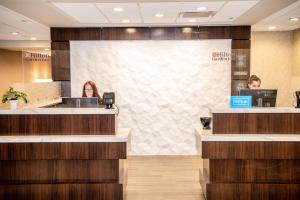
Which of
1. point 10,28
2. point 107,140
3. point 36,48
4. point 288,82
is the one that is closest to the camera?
point 107,140

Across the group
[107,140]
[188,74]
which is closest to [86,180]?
[107,140]

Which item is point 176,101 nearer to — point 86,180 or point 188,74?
point 188,74

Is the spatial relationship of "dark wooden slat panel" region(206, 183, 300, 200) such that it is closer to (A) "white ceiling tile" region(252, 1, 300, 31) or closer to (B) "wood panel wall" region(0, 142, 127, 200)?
(B) "wood panel wall" region(0, 142, 127, 200)

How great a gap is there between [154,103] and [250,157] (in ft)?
11.6

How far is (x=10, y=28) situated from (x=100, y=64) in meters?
2.07

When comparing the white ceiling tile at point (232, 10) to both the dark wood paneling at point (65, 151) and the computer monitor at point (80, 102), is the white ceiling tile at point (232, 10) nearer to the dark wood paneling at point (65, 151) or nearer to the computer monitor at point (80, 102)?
the computer monitor at point (80, 102)

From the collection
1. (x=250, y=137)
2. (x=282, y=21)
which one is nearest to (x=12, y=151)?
(x=250, y=137)

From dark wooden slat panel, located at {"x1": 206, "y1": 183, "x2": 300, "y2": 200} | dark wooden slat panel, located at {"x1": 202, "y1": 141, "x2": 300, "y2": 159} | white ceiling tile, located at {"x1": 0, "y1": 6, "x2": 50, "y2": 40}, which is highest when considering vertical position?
white ceiling tile, located at {"x1": 0, "y1": 6, "x2": 50, "y2": 40}

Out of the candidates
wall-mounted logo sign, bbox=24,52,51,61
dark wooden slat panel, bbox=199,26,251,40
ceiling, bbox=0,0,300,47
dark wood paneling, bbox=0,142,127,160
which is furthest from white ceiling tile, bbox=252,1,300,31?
wall-mounted logo sign, bbox=24,52,51,61

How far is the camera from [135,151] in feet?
25.5

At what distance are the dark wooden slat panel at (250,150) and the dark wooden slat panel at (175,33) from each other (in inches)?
146

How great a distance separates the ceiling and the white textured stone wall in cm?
57

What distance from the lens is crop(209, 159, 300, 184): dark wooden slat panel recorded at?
14.6 feet

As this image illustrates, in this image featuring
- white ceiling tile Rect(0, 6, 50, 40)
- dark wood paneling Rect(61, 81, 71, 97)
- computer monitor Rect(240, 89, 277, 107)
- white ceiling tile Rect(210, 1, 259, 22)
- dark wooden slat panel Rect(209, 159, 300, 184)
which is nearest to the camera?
dark wooden slat panel Rect(209, 159, 300, 184)
